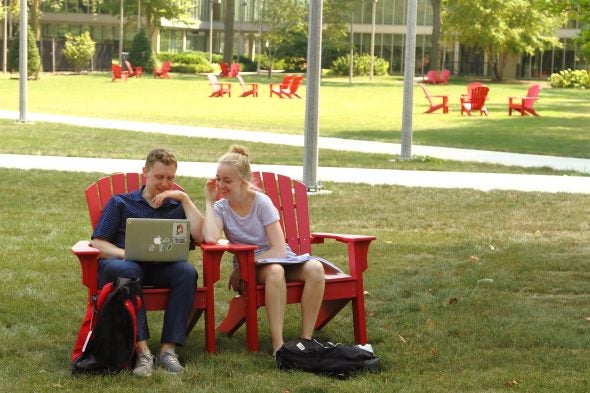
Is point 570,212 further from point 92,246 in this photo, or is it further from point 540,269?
point 92,246

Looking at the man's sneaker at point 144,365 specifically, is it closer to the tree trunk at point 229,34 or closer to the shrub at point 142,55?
the shrub at point 142,55

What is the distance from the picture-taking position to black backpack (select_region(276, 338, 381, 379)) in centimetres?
620

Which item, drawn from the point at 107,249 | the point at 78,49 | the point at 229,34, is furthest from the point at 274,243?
the point at 229,34

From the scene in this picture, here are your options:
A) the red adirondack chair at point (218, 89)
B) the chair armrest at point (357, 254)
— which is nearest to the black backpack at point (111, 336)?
the chair armrest at point (357, 254)

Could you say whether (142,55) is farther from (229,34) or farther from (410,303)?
(410,303)

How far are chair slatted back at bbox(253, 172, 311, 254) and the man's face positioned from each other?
0.94 metres

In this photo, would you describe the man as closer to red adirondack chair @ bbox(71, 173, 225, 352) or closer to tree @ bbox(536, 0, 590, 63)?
red adirondack chair @ bbox(71, 173, 225, 352)

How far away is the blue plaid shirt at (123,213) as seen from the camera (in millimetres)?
6656

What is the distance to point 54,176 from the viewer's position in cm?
1505

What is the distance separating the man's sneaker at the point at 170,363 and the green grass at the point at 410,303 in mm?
84

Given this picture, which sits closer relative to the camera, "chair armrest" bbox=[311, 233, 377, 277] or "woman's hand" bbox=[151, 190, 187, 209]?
"woman's hand" bbox=[151, 190, 187, 209]

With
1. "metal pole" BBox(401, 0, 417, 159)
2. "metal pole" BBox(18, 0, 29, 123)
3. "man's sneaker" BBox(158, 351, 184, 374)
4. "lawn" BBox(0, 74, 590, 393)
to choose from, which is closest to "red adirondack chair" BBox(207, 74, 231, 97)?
"metal pole" BBox(18, 0, 29, 123)

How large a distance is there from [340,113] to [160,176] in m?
27.3

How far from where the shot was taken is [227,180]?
6738 mm
